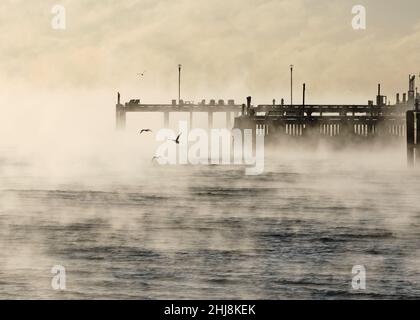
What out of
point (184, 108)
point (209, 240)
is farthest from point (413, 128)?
point (184, 108)

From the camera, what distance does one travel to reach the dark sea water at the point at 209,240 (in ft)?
86.4

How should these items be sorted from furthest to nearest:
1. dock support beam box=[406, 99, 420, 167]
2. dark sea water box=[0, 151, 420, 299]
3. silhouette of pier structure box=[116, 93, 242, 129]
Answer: silhouette of pier structure box=[116, 93, 242, 129] → dock support beam box=[406, 99, 420, 167] → dark sea water box=[0, 151, 420, 299]

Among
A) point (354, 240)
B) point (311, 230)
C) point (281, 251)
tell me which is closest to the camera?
point (281, 251)

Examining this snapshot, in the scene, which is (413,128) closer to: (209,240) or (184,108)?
(209,240)

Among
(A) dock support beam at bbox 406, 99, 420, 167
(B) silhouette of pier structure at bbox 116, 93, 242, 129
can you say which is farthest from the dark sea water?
(B) silhouette of pier structure at bbox 116, 93, 242, 129

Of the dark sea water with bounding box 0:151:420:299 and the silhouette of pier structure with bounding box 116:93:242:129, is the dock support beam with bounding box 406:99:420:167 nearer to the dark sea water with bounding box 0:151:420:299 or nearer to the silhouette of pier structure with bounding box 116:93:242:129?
the dark sea water with bounding box 0:151:420:299

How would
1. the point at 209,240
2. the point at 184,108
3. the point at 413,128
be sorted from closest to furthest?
the point at 209,240, the point at 413,128, the point at 184,108

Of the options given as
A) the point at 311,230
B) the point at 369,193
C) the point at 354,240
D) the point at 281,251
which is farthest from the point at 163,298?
the point at 369,193

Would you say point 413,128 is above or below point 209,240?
above

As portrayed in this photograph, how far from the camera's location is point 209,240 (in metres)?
35.8

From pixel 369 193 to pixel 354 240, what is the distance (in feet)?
81.2

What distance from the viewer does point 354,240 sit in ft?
118

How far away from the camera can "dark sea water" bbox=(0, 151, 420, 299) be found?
2633 centimetres
